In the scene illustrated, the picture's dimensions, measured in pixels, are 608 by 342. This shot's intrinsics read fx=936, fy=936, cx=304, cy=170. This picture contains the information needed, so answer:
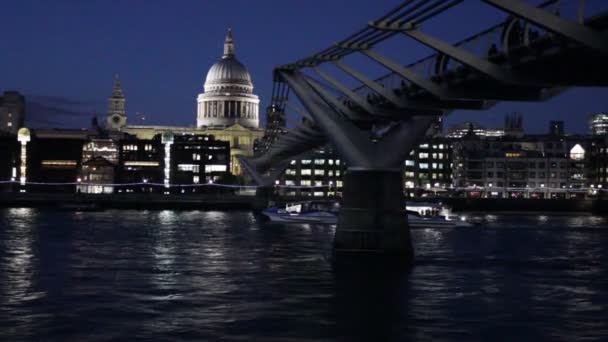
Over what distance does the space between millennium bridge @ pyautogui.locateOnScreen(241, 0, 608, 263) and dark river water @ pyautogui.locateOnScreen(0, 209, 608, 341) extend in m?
3.02

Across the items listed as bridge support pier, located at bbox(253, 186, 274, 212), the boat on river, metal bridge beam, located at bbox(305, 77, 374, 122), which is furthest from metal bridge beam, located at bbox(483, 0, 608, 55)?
bridge support pier, located at bbox(253, 186, 274, 212)

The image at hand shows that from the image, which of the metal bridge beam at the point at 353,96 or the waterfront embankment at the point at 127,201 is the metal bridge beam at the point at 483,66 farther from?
the waterfront embankment at the point at 127,201

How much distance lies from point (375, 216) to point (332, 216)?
170 ft

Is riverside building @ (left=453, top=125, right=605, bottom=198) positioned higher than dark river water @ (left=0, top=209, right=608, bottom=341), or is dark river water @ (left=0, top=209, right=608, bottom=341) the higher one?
riverside building @ (left=453, top=125, right=605, bottom=198)

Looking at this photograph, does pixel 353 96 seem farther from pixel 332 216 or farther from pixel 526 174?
pixel 526 174

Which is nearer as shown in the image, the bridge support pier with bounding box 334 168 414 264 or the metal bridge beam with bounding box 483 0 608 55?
the metal bridge beam with bounding box 483 0 608 55

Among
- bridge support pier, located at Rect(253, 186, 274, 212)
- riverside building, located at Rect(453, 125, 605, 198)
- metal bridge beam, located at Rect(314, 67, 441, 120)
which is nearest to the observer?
metal bridge beam, located at Rect(314, 67, 441, 120)

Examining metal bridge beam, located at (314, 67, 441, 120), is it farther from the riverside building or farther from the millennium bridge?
the riverside building

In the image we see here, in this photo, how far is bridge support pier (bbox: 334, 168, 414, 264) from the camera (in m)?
44.9

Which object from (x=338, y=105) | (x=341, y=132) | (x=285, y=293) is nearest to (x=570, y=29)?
(x=285, y=293)

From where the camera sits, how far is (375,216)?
45.1 m

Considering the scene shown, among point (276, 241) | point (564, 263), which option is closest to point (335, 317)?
point (564, 263)

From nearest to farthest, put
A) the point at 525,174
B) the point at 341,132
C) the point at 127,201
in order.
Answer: the point at 341,132
the point at 127,201
the point at 525,174

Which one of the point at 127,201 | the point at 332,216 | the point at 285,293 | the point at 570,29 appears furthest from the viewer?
the point at 127,201
